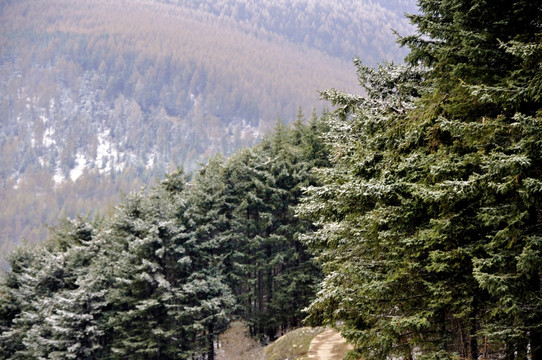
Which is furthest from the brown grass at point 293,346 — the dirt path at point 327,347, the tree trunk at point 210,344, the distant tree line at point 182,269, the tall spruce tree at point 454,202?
the tall spruce tree at point 454,202

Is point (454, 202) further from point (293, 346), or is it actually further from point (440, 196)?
point (293, 346)

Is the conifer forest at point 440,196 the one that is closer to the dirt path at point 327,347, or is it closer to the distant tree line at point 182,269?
the dirt path at point 327,347

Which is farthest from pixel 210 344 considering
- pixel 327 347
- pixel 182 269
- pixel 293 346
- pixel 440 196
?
pixel 440 196

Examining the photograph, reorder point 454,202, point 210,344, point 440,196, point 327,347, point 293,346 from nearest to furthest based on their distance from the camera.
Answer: point 440,196 < point 454,202 < point 327,347 < point 293,346 < point 210,344

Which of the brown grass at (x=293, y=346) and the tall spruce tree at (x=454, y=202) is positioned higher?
the tall spruce tree at (x=454, y=202)

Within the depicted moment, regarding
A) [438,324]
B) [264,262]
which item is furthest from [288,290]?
[438,324]

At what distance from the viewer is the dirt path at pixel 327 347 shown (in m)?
16.6

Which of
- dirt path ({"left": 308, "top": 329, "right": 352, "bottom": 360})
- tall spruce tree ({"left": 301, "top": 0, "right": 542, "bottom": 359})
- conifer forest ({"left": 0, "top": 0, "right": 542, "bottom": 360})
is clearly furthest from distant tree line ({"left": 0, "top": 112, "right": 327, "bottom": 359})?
tall spruce tree ({"left": 301, "top": 0, "right": 542, "bottom": 359})

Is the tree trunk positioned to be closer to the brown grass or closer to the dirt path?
the brown grass

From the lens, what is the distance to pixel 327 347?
17875 millimetres

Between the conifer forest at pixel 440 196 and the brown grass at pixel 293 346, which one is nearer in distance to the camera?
the conifer forest at pixel 440 196

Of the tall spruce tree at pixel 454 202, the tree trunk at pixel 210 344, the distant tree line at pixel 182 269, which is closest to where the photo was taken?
the tall spruce tree at pixel 454 202

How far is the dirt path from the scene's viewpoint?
54.3ft

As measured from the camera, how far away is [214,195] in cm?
2692
